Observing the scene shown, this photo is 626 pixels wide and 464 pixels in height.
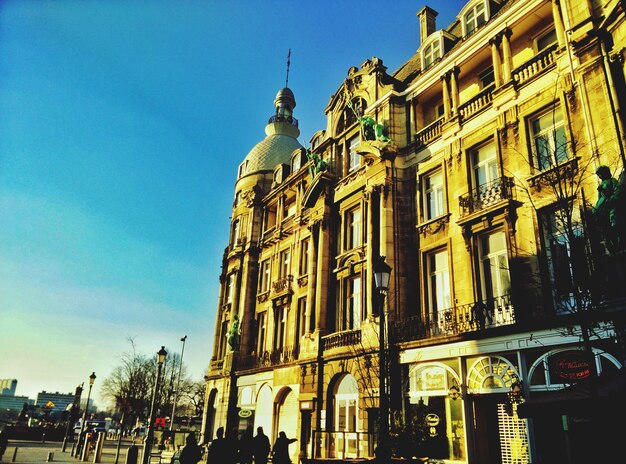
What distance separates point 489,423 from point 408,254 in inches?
287

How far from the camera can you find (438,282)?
18406mm

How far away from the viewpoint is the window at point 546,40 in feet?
56.4

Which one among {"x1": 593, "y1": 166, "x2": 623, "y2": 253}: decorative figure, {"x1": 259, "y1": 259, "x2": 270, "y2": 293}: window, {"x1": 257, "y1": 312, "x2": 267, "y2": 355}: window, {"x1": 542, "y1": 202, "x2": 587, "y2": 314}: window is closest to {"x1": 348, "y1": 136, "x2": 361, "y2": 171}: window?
Result: {"x1": 259, "y1": 259, "x2": 270, "y2": 293}: window

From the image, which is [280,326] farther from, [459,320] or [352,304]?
[459,320]

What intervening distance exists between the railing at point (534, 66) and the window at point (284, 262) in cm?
1711

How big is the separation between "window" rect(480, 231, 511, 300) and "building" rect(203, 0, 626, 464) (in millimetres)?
50

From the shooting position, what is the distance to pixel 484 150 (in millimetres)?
18156

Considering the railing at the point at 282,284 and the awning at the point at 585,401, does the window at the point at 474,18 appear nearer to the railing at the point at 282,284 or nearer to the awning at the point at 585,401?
the awning at the point at 585,401

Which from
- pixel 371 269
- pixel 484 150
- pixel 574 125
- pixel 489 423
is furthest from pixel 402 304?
pixel 574 125

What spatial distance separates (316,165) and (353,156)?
269 centimetres

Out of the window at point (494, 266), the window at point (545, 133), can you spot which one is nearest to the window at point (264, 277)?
the window at point (494, 266)

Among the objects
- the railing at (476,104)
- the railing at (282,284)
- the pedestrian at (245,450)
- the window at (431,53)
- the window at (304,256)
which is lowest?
the pedestrian at (245,450)

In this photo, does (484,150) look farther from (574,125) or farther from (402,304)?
(402,304)

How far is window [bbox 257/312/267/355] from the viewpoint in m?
30.2
